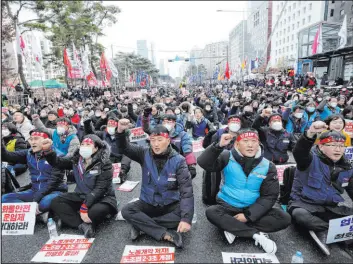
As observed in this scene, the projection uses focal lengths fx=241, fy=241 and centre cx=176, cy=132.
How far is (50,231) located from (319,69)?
23859 millimetres

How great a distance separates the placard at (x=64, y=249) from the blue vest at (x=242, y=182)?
6.29 ft

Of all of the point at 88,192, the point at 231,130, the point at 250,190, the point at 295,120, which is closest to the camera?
the point at 250,190

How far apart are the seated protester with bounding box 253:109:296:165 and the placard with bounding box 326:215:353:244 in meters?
2.29

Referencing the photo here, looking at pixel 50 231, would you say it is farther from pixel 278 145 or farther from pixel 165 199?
pixel 278 145

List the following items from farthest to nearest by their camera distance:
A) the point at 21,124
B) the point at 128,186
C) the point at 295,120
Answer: the point at 295,120
the point at 21,124
the point at 128,186

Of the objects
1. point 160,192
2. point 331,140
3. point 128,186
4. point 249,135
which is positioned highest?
point 249,135

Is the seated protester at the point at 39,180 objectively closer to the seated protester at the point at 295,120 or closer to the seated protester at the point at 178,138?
the seated protester at the point at 178,138

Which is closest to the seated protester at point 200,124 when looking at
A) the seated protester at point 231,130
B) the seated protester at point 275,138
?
the seated protester at point 275,138

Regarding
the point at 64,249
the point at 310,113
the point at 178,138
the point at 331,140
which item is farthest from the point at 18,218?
the point at 310,113

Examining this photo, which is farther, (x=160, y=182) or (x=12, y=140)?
(x=12, y=140)

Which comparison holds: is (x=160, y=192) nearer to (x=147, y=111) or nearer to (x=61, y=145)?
(x=147, y=111)

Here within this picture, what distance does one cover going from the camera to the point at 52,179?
3.67m

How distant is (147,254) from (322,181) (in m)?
2.32

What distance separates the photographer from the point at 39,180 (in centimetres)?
366
